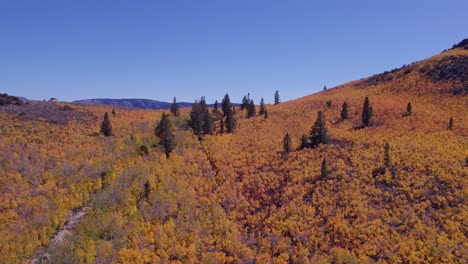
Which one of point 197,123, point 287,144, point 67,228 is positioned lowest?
point 67,228

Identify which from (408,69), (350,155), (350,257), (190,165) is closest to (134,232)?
(190,165)

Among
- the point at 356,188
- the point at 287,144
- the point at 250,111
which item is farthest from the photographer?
the point at 250,111

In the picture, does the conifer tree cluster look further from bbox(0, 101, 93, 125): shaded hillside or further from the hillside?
bbox(0, 101, 93, 125): shaded hillside

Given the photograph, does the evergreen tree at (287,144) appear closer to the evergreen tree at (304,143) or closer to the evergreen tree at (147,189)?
the evergreen tree at (304,143)

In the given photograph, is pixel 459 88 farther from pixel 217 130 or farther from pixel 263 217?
pixel 263 217

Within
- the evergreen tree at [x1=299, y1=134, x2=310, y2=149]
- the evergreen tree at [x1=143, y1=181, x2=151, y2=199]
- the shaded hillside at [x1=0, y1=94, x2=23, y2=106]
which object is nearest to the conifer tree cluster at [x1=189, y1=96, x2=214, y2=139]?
the evergreen tree at [x1=299, y1=134, x2=310, y2=149]

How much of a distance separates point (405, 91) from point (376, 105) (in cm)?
2239

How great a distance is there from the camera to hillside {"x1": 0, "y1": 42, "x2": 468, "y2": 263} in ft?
181

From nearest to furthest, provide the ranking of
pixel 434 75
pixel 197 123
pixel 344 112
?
1. pixel 197 123
2. pixel 344 112
3. pixel 434 75

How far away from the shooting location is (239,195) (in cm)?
7062

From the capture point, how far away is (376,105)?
11550cm

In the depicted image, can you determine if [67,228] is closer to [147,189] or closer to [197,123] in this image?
[147,189]

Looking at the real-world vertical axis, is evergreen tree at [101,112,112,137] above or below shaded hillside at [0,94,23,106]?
below

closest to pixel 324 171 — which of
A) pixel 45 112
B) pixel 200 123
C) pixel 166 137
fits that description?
pixel 166 137
